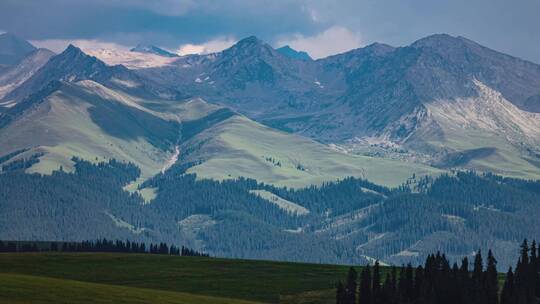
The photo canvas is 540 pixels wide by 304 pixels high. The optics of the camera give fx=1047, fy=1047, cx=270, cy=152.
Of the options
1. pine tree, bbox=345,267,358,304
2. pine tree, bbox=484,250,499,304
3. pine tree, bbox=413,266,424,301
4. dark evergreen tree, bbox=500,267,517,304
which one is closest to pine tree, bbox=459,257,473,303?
pine tree, bbox=484,250,499,304

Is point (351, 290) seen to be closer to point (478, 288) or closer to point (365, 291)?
point (365, 291)

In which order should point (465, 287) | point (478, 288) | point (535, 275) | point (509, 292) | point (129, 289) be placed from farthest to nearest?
point (535, 275), point (129, 289), point (465, 287), point (478, 288), point (509, 292)

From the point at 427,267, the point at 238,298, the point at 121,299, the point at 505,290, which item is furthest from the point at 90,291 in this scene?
the point at 505,290

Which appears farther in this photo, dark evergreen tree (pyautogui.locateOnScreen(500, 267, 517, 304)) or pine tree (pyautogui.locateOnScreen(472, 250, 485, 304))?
pine tree (pyautogui.locateOnScreen(472, 250, 485, 304))

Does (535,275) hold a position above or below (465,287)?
above

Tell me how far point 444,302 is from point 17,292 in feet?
204

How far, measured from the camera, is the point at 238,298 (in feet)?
576

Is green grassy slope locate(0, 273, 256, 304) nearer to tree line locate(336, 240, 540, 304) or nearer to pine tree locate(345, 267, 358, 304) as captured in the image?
pine tree locate(345, 267, 358, 304)

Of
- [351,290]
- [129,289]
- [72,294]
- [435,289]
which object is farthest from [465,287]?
[72,294]

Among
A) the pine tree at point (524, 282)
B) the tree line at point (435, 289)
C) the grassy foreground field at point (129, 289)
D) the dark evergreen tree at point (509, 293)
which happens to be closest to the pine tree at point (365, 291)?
the tree line at point (435, 289)

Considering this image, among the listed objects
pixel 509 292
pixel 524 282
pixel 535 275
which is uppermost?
pixel 535 275

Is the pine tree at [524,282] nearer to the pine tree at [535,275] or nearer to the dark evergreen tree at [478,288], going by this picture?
the pine tree at [535,275]

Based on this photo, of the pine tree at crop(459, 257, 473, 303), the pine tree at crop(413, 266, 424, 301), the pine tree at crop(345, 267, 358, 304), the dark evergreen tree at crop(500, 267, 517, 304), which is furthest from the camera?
the pine tree at crop(413, 266, 424, 301)

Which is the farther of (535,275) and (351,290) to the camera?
(535,275)
